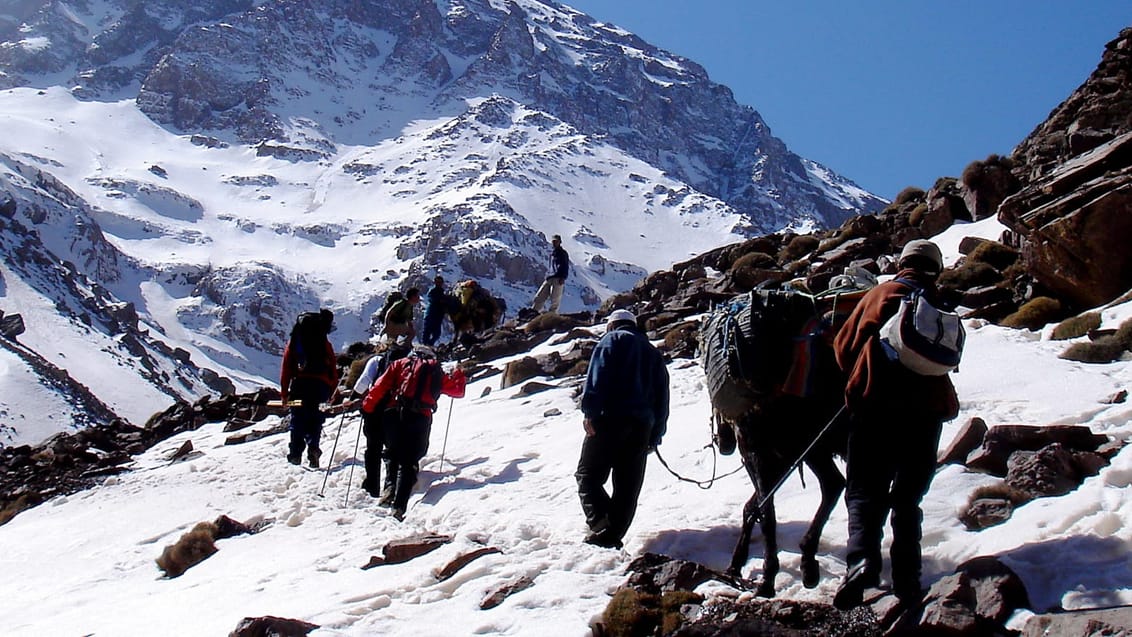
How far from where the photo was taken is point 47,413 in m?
88.6

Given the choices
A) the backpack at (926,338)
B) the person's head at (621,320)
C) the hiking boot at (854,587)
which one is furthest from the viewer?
the person's head at (621,320)

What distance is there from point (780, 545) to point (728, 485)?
1751 mm

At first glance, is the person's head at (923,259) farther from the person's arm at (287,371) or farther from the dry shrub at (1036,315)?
the person's arm at (287,371)

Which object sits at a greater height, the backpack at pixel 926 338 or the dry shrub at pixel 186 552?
the backpack at pixel 926 338

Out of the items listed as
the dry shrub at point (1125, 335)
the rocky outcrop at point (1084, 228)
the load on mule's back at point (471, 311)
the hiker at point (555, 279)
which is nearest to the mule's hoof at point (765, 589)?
the dry shrub at point (1125, 335)

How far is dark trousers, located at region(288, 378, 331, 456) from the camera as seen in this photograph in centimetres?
1264

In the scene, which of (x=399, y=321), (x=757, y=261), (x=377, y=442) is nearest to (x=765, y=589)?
(x=377, y=442)

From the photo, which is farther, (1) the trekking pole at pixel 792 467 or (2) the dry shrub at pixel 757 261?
(2) the dry shrub at pixel 757 261

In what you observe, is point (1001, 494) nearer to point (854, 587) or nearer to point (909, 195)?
point (854, 587)

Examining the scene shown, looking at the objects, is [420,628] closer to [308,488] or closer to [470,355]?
[308,488]

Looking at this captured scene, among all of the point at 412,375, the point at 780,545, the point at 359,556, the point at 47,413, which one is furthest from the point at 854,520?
the point at 47,413

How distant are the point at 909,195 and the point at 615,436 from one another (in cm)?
1858

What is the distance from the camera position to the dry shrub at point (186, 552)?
9.26 m

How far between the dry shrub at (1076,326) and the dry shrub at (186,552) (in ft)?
30.9
